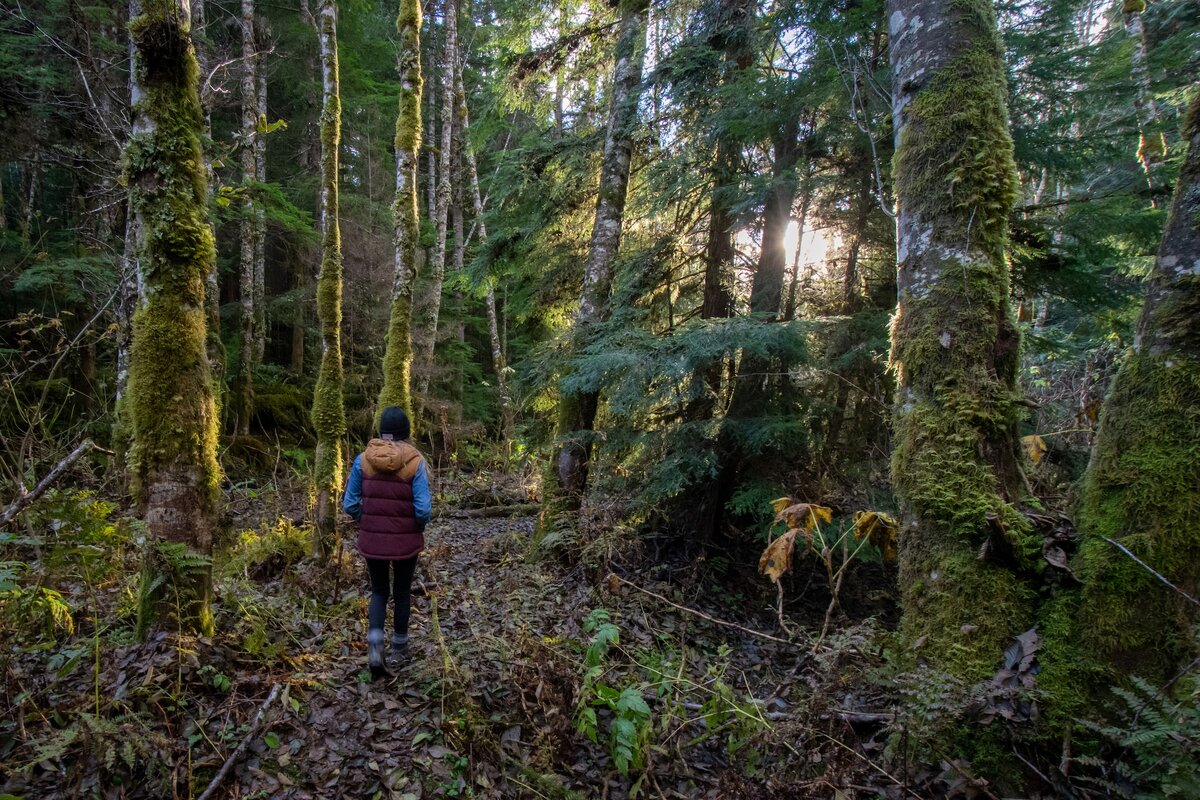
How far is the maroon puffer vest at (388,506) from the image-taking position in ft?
13.7

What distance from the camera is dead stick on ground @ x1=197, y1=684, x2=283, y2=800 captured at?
9.00 ft

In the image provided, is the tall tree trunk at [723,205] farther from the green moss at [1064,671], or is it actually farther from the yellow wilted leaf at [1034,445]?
the green moss at [1064,671]

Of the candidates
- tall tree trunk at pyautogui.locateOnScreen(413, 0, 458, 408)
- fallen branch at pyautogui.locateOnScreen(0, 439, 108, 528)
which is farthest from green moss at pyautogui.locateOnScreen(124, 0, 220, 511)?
tall tree trunk at pyautogui.locateOnScreen(413, 0, 458, 408)

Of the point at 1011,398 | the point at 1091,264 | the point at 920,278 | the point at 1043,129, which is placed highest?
the point at 1043,129

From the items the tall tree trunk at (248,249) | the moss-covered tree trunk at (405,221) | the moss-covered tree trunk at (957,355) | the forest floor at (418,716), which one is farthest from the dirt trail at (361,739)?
the tall tree trunk at (248,249)

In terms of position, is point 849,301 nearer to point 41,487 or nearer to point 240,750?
point 240,750

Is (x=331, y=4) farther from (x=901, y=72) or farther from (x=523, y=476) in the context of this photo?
(x=523, y=476)

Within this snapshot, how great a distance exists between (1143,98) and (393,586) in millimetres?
8944

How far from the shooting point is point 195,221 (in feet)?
11.3

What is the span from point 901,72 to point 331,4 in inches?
301

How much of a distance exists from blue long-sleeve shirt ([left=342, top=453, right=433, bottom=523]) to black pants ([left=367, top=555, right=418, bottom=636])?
1.29ft

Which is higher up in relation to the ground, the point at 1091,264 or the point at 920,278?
the point at 1091,264

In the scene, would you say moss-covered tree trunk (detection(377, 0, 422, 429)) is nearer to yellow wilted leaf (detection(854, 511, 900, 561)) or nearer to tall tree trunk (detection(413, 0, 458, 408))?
yellow wilted leaf (detection(854, 511, 900, 561))

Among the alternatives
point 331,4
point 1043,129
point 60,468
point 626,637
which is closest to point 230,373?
point 331,4
